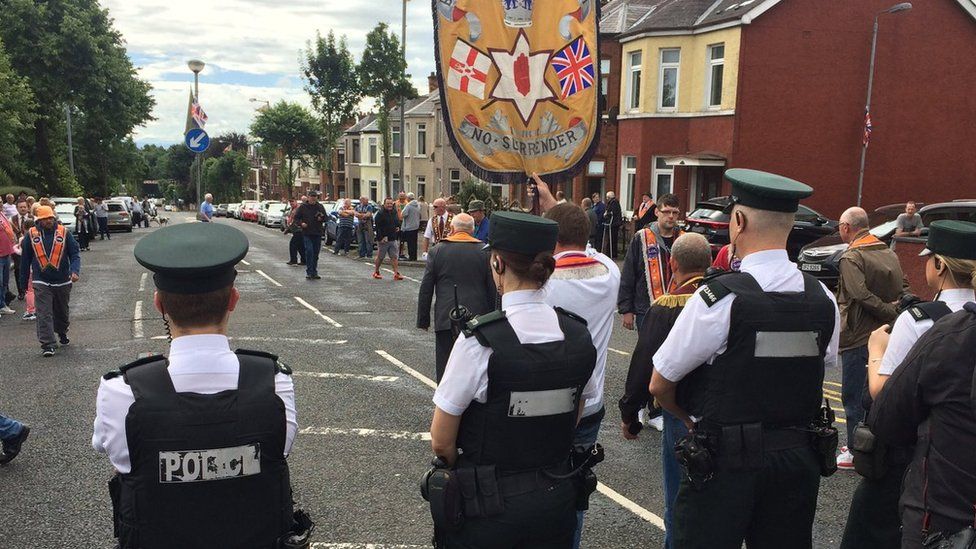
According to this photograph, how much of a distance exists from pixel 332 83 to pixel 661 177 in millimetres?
30914

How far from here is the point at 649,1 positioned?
32656 millimetres

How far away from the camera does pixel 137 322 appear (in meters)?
12.2

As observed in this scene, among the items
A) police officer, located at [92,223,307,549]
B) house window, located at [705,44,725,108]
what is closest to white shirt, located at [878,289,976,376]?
police officer, located at [92,223,307,549]

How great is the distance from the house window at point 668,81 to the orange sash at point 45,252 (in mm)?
22338

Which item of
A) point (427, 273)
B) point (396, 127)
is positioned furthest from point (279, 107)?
point (427, 273)

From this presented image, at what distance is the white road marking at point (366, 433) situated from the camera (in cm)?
661

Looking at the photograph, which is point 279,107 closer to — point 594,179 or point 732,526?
point 594,179

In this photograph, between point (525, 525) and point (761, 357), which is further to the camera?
point (761, 357)

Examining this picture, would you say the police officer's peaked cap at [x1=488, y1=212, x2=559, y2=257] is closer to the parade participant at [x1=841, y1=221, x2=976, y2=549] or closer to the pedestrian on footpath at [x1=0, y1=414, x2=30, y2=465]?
the parade participant at [x1=841, y1=221, x2=976, y2=549]

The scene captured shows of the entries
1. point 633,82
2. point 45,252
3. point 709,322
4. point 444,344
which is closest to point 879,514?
point 709,322

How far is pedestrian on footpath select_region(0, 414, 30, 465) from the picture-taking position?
5844 mm

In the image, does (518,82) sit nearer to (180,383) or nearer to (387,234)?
(180,383)

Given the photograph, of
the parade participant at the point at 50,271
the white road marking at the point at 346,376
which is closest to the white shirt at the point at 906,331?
the white road marking at the point at 346,376

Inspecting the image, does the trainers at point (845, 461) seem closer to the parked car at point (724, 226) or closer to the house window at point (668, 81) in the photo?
the parked car at point (724, 226)
